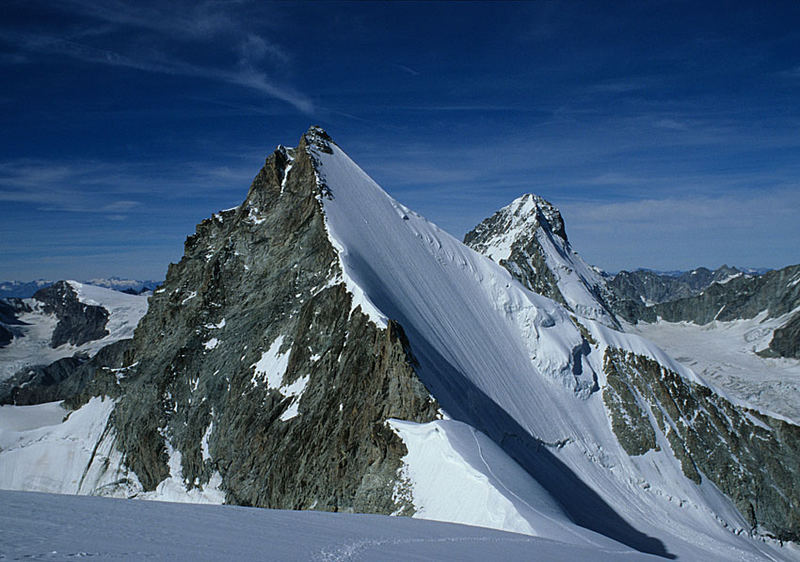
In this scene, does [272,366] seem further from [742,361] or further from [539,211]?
[742,361]

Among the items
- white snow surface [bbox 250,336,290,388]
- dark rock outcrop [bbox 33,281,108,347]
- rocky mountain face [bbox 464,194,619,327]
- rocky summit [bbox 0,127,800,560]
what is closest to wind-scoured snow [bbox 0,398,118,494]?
rocky summit [bbox 0,127,800,560]

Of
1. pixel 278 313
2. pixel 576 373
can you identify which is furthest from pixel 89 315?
pixel 576 373

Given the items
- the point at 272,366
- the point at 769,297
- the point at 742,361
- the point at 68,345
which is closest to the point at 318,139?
the point at 272,366

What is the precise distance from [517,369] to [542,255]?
3374 inches

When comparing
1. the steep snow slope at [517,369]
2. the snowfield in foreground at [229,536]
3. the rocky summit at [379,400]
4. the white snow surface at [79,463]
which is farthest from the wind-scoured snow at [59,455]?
the snowfield in foreground at [229,536]

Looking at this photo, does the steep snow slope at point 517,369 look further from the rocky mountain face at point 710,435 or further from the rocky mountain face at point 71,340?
the rocky mountain face at point 71,340

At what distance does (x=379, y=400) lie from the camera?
31.3 meters

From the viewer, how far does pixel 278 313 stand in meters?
45.4

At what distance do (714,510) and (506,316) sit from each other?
27184mm

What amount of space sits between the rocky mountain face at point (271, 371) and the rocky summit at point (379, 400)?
0.64ft

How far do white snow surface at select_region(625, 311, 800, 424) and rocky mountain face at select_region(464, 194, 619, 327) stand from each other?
28127 mm

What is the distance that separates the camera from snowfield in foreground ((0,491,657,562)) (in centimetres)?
966

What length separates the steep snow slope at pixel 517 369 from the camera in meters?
40.0

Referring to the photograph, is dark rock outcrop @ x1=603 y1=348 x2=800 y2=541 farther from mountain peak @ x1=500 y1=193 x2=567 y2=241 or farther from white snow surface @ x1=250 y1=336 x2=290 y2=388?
mountain peak @ x1=500 y1=193 x2=567 y2=241
